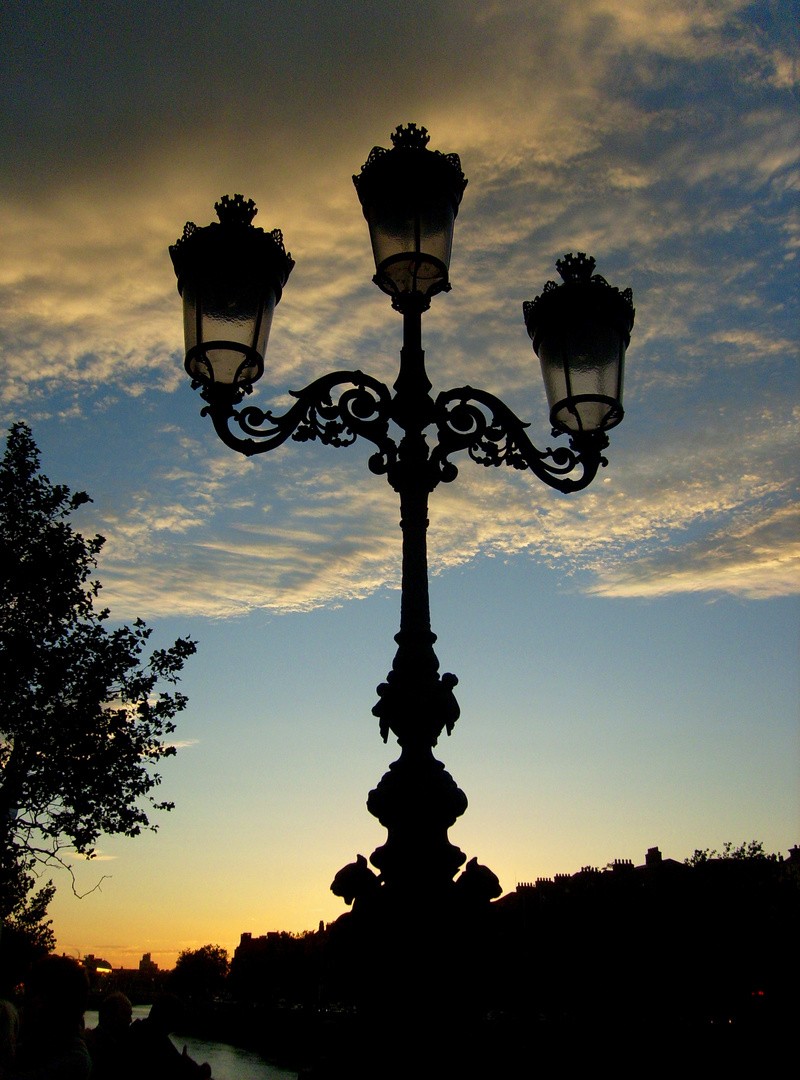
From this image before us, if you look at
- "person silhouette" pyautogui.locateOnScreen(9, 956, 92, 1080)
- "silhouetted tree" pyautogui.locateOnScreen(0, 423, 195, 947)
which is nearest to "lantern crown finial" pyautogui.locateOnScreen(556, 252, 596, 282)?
"person silhouette" pyautogui.locateOnScreen(9, 956, 92, 1080)

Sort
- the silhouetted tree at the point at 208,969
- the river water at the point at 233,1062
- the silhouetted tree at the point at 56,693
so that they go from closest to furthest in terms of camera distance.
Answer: the silhouetted tree at the point at 56,693, the river water at the point at 233,1062, the silhouetted tree at the point at 208,969

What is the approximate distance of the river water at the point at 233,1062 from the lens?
56700 mm

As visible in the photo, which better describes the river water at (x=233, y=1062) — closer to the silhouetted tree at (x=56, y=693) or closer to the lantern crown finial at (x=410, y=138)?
the silhouetted tree at (x=56, y=693)

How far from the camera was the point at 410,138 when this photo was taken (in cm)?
458

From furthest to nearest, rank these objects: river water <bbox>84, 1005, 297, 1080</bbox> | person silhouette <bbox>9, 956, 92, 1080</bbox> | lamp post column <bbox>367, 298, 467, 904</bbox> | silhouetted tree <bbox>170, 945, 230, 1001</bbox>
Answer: silhouetted tree <bbox>170, 945, 230, 1001</bbox> < river water <bbox>84, 1005, 297, 1080</bbox> < lamp post column <bbox>367, 298, 467, 904</bbox> < person silhouette <bbox>9, 956, 92, 1080</bbox>

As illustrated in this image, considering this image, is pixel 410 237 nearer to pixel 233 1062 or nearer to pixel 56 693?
pixel 56 693

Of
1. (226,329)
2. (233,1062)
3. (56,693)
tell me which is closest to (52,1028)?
(226,329)

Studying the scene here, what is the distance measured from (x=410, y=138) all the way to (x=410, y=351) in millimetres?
1260

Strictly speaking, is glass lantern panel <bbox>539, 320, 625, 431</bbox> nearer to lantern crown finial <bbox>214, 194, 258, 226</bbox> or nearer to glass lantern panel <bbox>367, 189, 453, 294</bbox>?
glass lantern panel <bbox>367, 189, 453, 294</bbox>

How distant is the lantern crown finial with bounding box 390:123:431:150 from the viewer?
455 centimetres

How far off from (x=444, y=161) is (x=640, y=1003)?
43841mm

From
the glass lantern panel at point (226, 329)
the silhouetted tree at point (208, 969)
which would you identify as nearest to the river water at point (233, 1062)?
the silhouetted tree at point (208, 969)

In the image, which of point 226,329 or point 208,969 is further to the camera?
point 208,969

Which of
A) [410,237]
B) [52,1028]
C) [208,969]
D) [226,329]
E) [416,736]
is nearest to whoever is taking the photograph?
[52,1028]
